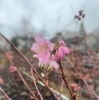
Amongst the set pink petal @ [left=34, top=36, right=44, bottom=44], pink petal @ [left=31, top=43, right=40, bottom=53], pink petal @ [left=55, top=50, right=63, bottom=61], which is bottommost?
pink petal @ [left=55, top=50, right=63, bottom=61]

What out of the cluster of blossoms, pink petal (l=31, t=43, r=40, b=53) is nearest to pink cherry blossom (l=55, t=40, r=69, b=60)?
the cluster of blossoms

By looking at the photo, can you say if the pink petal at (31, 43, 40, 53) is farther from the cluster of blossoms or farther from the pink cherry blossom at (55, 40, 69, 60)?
the pink cherry blossom at (55, 40, 69, 60)

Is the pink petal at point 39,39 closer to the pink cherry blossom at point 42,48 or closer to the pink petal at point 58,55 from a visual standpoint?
the pink cherry blossom at point 42,48

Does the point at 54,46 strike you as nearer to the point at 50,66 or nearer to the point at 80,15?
the point at 50,66

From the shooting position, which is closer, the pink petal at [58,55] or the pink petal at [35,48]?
the pink petal at [58,55]

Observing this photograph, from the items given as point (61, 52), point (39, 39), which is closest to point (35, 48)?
point (39, 39)

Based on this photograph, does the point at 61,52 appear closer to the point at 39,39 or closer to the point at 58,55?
the point at 58,55

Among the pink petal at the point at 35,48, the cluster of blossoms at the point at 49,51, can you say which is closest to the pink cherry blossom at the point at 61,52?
the cluster of blossoms at the point at 49,51

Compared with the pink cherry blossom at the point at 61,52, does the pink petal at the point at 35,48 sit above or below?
above
